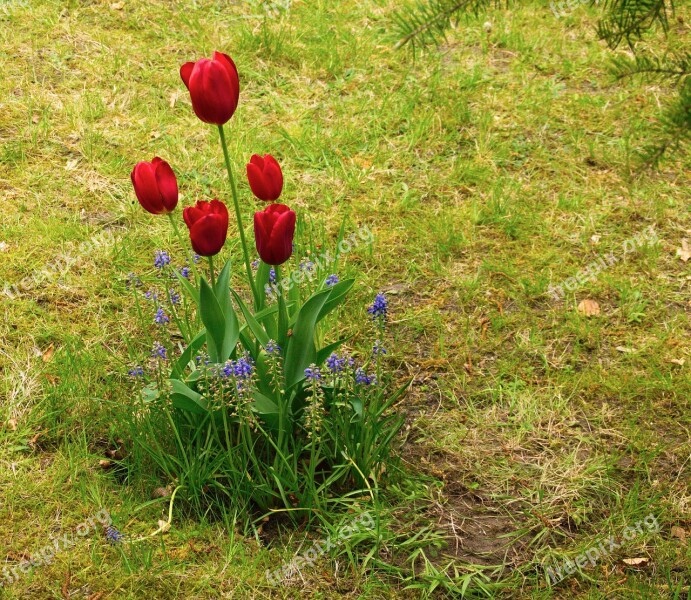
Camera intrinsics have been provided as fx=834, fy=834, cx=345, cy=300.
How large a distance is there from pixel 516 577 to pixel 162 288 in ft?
5.84

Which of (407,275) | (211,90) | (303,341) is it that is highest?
(211,90)

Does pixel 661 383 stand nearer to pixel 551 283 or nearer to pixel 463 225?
pixel 551 283

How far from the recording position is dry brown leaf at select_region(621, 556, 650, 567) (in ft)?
8.29

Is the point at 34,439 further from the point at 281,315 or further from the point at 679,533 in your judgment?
the point at 679,533

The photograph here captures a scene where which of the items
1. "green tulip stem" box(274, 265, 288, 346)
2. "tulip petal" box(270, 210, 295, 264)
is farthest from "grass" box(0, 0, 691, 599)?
"tulip petal" box(270, 210, 295, 264)
